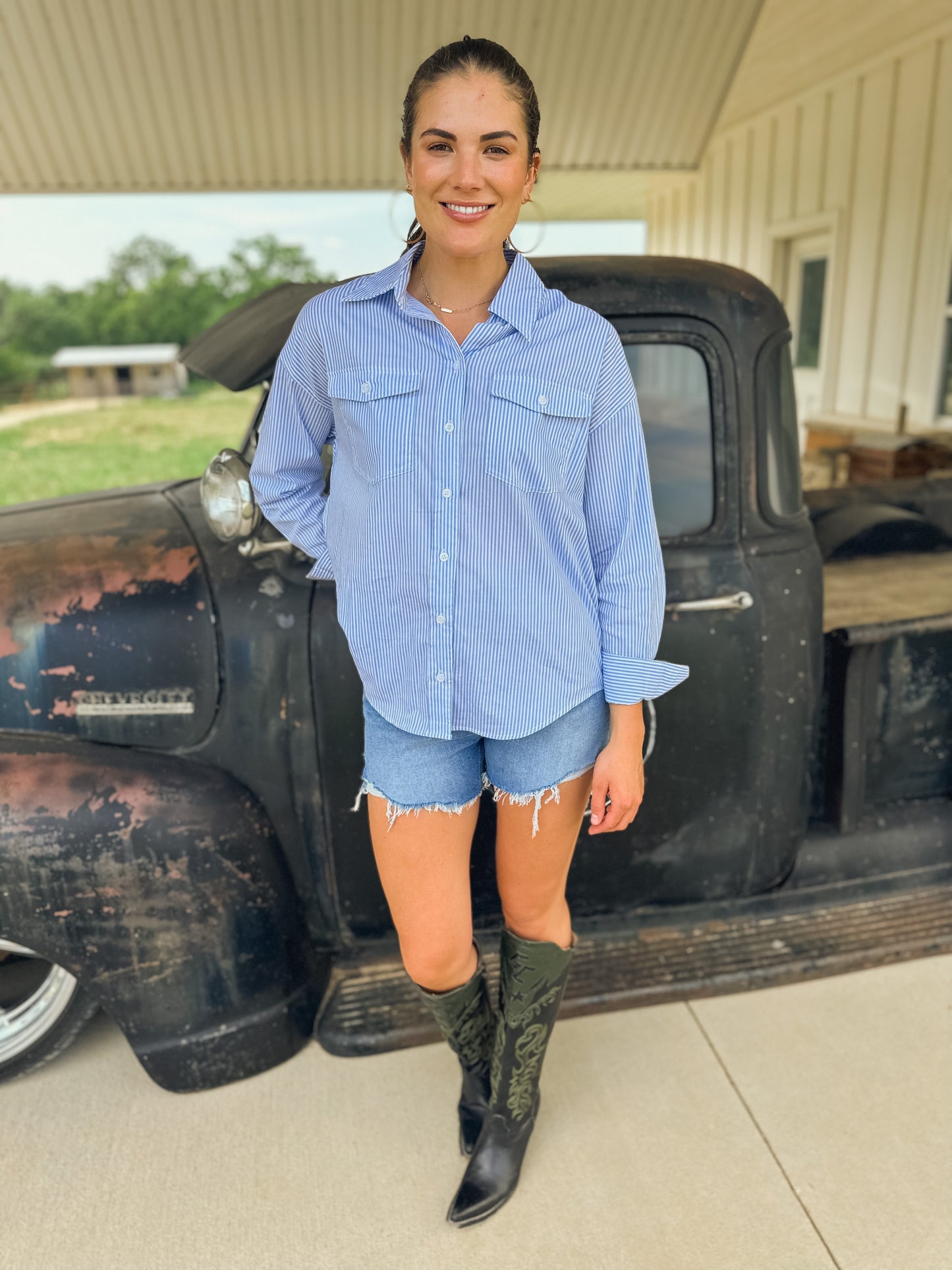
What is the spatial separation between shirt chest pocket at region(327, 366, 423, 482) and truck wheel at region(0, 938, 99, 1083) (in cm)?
143

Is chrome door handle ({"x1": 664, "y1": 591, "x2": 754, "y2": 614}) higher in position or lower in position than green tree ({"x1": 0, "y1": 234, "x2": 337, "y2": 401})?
lower

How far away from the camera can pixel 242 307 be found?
2395mm

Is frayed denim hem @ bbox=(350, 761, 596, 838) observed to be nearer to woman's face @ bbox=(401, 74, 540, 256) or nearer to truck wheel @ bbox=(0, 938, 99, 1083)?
woman's face @ bbox=(401, 74, 540, 256)

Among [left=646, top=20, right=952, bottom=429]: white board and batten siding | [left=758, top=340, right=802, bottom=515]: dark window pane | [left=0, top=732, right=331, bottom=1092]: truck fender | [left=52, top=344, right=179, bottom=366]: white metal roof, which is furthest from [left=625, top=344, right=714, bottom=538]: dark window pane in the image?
[left=52, top=344, right=179, bottom=366]: white metal roof

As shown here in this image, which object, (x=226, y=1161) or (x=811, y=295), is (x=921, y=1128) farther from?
(x=811, y=295)

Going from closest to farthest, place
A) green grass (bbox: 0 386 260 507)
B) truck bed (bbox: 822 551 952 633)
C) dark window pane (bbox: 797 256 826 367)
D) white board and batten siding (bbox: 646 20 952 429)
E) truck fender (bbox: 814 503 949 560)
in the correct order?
truck bed (bbox: 822 551 952 633)
truck fender (bbox: 814 503 949 560)
white board and batten siding (bbox: 646 20 952 429)
dark window pane (bbox: 797 256 826 367)
green grass (bbox: 0 386 260 507)

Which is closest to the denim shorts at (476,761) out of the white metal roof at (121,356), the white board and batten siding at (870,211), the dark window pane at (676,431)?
the dark window pane at (676,431)

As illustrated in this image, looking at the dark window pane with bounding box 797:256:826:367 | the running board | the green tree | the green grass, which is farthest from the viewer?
the green tree

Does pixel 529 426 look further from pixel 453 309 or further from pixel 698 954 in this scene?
pixel 698 954

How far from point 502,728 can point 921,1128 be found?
1382mm

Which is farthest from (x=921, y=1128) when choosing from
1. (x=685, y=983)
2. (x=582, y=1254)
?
(x=582, y=1254)

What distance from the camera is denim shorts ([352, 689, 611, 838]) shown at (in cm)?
150

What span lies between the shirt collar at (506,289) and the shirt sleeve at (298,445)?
4.5 inches

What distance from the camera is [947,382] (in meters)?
7.24
